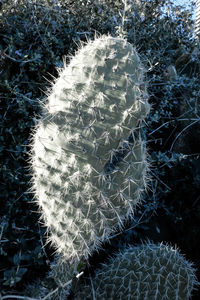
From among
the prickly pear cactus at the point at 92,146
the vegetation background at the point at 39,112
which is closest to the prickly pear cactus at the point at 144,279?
the vegetation background at the point at 39,112

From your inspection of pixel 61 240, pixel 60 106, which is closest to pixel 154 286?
pixel 61 240

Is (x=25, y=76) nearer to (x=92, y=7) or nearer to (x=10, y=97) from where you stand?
(x=10, y=97)

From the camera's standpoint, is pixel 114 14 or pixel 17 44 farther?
pixel 114 14

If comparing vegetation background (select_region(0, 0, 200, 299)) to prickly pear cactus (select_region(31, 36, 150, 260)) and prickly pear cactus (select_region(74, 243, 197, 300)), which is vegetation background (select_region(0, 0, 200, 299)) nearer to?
prickly pear cactus (select_region(74, 243, 197, 300))

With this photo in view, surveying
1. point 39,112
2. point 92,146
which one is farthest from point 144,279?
point 39,112

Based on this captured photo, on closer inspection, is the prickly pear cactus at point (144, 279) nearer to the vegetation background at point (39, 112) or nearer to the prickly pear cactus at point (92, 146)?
the vegetation background at point (39, 112)

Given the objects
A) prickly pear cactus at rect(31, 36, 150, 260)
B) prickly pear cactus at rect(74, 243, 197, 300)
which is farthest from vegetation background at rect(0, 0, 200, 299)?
prickly pear cactus at rect(31, 36, 150, 260)

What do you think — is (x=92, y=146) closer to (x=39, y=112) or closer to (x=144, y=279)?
(x=144, y=279)
